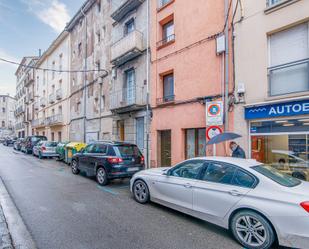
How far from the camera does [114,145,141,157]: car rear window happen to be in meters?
7.27

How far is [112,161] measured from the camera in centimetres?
704

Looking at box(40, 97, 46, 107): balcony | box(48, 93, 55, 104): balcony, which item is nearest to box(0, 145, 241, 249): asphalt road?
box(48, 93, 55, 104): balcony

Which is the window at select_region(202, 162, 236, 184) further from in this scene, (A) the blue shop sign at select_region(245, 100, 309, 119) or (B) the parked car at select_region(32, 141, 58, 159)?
(B) the parked car at select_region(32, 141, 58, 159)

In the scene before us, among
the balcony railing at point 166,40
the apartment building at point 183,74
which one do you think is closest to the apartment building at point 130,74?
the apartment building at point 183,74

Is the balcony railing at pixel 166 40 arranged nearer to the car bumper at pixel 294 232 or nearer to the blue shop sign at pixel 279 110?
the blue shop sign at pixel 279 110

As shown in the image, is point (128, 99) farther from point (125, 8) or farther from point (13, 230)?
point (13, 230)

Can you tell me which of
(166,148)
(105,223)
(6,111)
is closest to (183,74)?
(166,148)

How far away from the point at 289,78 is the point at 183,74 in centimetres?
422

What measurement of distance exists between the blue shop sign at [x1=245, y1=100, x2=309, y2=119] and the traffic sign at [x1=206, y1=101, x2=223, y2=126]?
2.85 feet

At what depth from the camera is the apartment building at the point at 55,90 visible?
70.9 ft

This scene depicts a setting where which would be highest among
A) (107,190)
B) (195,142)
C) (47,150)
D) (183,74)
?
(183,74)

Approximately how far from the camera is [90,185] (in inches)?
290

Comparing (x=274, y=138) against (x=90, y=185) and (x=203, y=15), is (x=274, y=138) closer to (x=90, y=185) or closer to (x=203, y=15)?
(x=203, y=15)

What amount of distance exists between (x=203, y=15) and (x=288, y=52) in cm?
383
